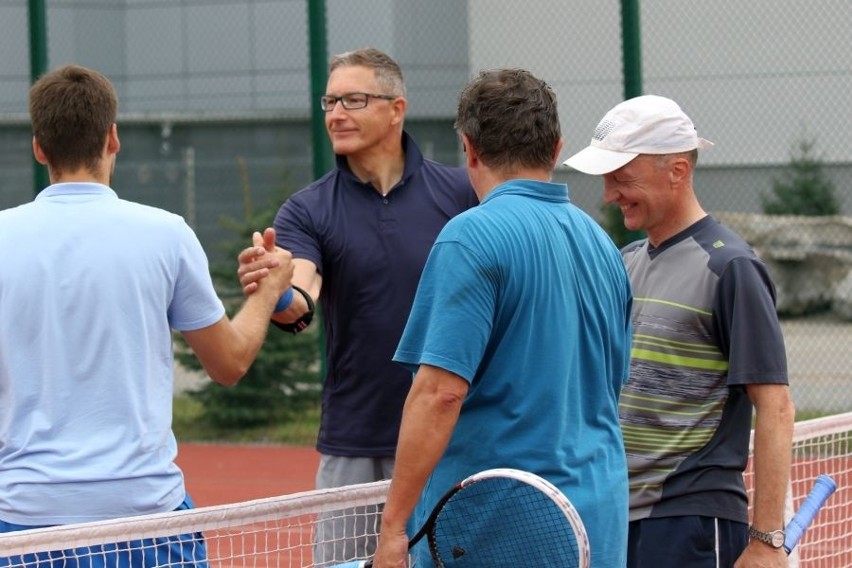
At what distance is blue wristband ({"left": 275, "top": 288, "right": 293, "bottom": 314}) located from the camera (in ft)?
11.8

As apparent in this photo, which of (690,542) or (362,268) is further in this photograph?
(362,268)

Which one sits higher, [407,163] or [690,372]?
[407,163]

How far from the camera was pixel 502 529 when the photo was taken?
2.76m

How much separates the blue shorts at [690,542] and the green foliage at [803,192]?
7181 millimetres

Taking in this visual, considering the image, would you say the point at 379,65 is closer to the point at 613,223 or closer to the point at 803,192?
the point at 613,223

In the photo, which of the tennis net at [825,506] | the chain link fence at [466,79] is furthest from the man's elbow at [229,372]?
the chain link fence at [466,79]

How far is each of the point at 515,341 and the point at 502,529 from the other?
0.38 metres

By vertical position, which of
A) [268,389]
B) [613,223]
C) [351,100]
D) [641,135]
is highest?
[351,100]

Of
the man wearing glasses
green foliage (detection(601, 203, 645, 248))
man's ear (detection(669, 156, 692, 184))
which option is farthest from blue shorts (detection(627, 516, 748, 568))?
green foliage (detection(601, 203, 645, 248))

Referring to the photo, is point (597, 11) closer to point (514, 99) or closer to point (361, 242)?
point (361, 242)

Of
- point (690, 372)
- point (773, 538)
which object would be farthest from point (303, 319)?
point (773, 538)

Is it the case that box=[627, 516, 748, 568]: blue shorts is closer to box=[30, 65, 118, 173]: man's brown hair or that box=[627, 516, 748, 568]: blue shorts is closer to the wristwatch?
the wristwatch

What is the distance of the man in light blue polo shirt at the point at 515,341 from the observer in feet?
8.78

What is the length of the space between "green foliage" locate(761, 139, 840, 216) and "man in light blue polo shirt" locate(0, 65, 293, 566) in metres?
7.78
